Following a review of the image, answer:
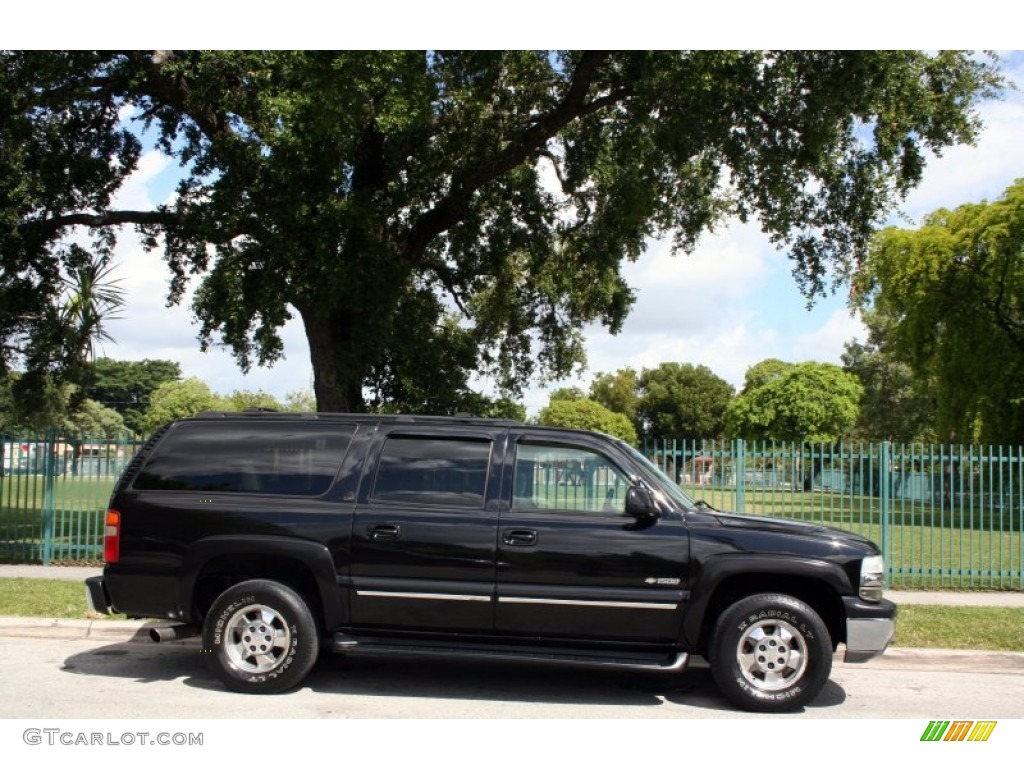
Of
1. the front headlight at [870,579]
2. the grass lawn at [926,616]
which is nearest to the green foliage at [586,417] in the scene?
the grass lawn at [926,616]

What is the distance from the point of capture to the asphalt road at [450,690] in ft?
21.8

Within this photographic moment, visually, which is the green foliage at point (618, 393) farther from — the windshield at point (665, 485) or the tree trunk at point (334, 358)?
the windshield at point (665, 485)

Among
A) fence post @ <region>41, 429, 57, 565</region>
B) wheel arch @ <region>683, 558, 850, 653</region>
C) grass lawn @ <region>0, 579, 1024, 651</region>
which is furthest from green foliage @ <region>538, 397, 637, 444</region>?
wheel arch @ <region>683, 558, 850, 653</region>

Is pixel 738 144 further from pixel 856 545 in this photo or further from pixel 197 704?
pixel 197 704

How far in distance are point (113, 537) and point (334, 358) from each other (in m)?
8.44

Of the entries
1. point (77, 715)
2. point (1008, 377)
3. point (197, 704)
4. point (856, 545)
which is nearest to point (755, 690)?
point (856, 545)

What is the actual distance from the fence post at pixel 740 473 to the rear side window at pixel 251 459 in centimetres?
735

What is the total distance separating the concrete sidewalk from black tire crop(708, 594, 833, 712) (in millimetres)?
5568

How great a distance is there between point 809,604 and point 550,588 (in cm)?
192

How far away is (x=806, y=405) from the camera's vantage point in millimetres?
62656

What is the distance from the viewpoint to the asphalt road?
6641 millimetres

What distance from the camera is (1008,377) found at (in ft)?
99.1

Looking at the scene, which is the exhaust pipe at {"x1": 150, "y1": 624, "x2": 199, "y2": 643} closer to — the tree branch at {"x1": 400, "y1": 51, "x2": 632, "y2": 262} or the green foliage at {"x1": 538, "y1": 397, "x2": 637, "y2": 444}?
the tree branch at {"x1": 400, "y1": 51, "x2": 632, "y2": 262}
